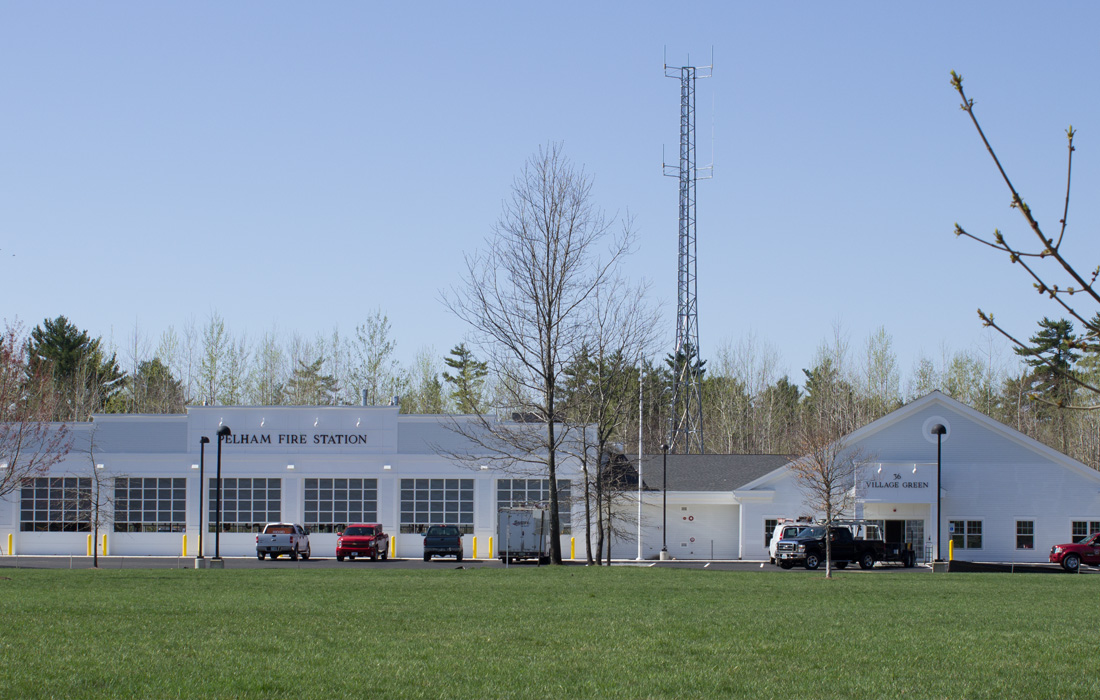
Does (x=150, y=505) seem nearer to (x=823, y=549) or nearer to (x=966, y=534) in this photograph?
(x=823, y=549)

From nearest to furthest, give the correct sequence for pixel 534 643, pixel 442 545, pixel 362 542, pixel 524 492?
pixel 534 643 < pixel 362 542 < pixel 442 545 < pixel 524 492

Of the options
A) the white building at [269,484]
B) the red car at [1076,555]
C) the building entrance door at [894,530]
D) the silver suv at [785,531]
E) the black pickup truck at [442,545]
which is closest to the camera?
the silver suv at [785,531]

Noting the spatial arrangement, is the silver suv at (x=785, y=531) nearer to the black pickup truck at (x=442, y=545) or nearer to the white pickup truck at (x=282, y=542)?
the black pickup truck at (x=442, y=545)

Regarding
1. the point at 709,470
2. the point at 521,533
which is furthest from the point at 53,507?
the point at 709,470

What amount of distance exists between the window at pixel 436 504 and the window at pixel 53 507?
13579 mm

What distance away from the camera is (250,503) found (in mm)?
48781

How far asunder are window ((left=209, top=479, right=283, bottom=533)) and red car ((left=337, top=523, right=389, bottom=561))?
445 cm

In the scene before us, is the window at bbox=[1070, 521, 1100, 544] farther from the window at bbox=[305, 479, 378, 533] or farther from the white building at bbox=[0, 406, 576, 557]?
the window at bbox=[305, 479, 378, 533]

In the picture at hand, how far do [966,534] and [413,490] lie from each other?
76.0 feet

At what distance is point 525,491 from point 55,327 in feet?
149

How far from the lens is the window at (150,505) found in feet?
160

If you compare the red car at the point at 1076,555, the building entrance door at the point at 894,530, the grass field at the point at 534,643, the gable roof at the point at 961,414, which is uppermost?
the gable roof at the point at 961,414

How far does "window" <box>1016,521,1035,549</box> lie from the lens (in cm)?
4722

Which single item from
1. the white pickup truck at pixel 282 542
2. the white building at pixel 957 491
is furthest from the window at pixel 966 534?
the white pickup truck at pixel 282 542
